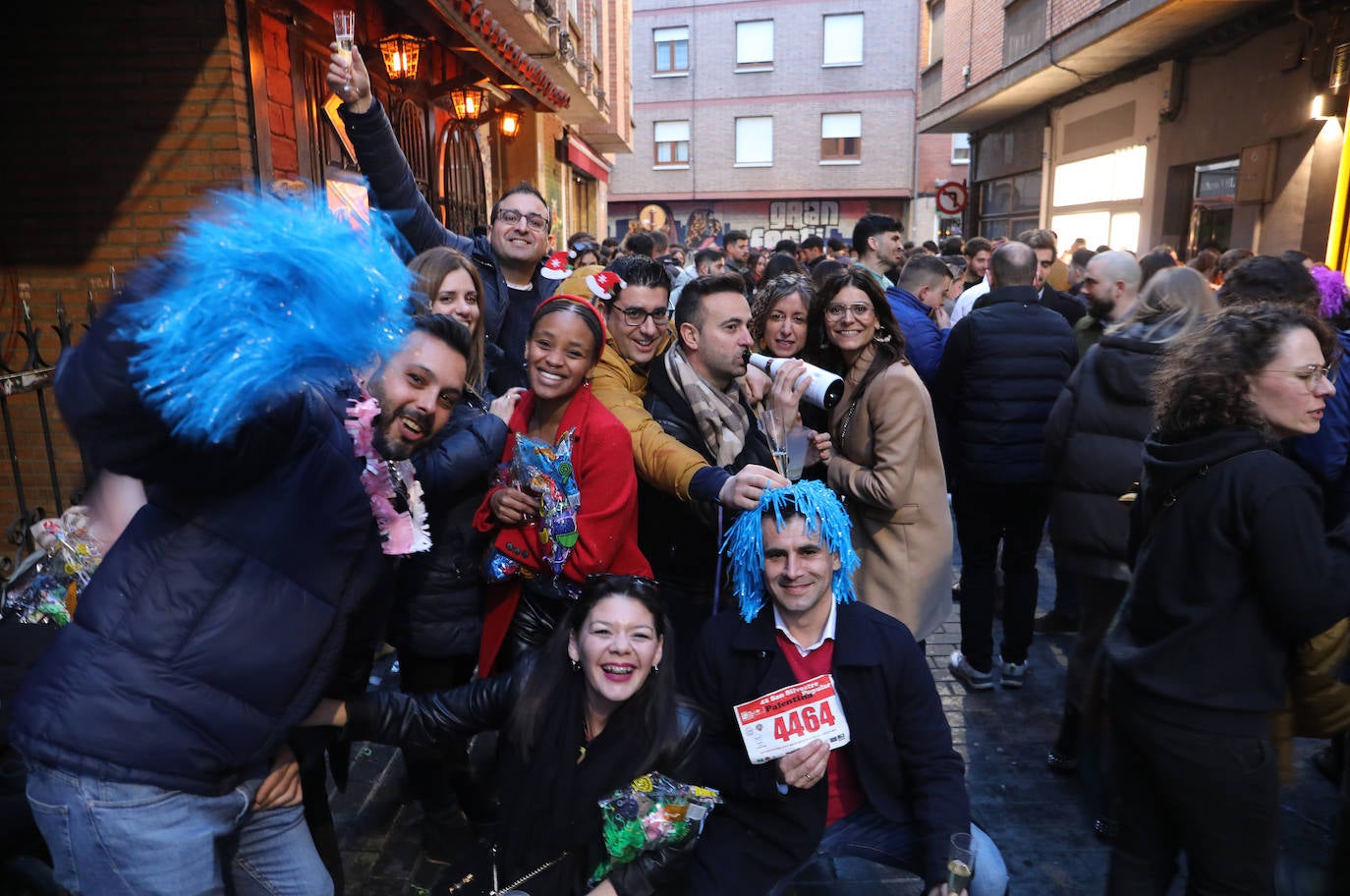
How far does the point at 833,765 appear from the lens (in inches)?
103

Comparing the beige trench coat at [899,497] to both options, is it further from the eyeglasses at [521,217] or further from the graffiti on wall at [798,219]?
the graffiti on wall at [798,219]

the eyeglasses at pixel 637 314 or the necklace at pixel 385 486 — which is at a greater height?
the eyeglasses at pixel 637 314

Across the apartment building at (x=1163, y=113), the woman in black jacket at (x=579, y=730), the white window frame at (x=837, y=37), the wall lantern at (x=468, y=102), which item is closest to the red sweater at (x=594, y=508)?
the woman in black jacket at (x=579, y=730)

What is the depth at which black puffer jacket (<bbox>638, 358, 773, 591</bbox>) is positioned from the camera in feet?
9.93

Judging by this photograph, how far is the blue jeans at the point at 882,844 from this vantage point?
2.47 metres

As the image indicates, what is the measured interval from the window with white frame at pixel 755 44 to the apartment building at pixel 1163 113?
51.4ft

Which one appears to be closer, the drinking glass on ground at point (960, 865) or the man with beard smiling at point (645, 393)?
the drinking glass on ground at point (960, 865)

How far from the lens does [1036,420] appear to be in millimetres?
4227

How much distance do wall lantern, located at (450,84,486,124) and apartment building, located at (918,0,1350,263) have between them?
6.86 m

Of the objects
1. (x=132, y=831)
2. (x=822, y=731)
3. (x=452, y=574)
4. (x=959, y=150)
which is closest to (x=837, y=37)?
(x=959, y=150)

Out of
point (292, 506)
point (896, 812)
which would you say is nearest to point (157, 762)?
point (292, 506)

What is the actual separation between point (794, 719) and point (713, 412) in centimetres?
104

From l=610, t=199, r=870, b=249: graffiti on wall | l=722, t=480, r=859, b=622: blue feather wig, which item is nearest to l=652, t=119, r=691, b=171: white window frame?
l=610, t=199, r=870, b=249: graffiti on wall

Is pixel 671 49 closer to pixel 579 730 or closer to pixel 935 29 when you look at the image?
pixel 935 29
